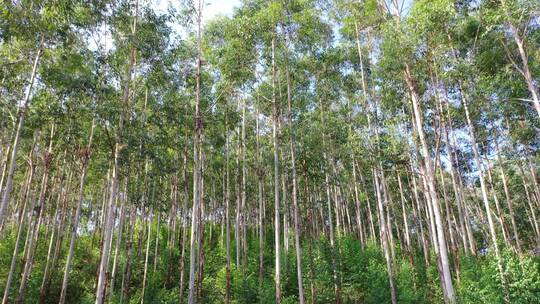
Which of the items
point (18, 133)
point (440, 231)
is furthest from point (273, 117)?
point (18, 133)

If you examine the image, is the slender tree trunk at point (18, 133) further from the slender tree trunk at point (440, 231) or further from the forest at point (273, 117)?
the slender tree trunk at point (440, 231)

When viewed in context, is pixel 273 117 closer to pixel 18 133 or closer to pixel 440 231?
pixel 440 231

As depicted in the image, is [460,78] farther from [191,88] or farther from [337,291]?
[191,88]

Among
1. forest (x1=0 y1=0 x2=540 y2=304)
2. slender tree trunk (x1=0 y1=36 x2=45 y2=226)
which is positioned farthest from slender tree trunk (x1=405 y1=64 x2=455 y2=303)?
slender tree trunk (x1=0 y1=36 x2=45 y2=226)

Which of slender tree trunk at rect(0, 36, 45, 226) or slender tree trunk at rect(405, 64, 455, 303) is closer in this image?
slender tree trunk at rect(0, 36, 45, 226)

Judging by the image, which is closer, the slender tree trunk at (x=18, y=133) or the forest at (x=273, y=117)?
the slender tree trunk at (x=18, y=133)

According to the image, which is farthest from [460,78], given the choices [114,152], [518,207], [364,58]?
[518,207]

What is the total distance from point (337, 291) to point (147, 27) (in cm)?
1083

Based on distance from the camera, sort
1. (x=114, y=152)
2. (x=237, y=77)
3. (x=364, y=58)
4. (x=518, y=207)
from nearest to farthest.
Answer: (x=114, y=152), (x=237, y=77), (x=364, y=58), (x=518, y=207)

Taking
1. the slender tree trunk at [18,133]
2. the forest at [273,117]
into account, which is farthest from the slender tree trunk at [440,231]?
the slender tree trunk at [18,133]

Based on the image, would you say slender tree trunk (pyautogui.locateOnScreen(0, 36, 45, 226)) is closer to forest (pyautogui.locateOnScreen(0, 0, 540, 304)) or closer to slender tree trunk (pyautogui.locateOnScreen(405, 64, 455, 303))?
forest (pyautogui.locateOnScreen(0, 0, 540, 304))

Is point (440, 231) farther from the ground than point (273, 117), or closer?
closer

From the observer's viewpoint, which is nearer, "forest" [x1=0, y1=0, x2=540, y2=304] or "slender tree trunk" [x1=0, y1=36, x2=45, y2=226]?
"slender tree trunk" [x1=0, y1=36, x2=45, y2=226]

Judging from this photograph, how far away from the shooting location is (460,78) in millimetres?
12227
